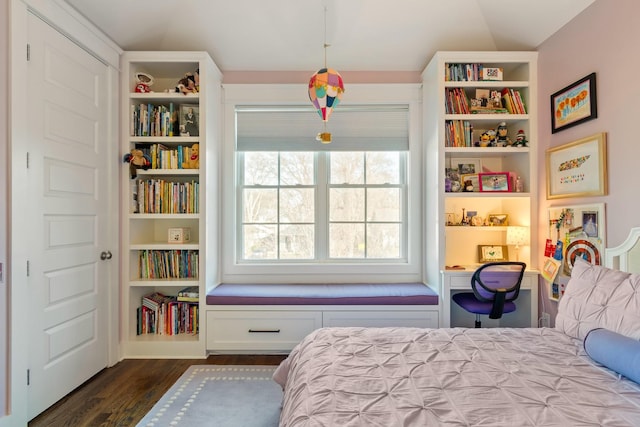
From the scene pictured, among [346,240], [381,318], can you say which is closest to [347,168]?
[346,240]

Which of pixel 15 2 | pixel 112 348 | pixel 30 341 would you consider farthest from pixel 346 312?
pixel 15 2

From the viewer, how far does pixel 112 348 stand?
8.89ft

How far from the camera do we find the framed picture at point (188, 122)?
2938 millimetres

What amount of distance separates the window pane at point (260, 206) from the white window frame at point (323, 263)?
Answer: 143 millimetres

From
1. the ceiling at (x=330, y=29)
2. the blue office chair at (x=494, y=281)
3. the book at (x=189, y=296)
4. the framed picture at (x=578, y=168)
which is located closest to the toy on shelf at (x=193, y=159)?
the ceiling at (x=330, y=29)

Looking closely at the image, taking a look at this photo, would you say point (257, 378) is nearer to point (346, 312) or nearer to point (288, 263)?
point (346, 312)

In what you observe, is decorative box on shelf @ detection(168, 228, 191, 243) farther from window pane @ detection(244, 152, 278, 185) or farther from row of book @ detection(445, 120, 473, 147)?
row of book @ detection(445, 120, 473, 147)

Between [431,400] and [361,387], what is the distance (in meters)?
0.24

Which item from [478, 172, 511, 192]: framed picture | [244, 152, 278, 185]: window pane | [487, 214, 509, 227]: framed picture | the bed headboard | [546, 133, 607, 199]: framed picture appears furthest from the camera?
[244, 152, 278, 185]: window pane

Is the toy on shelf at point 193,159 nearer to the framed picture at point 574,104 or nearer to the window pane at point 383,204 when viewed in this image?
the window pane at point 383,204

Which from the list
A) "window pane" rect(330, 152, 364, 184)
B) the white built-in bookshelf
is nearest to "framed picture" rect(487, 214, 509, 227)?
the white built-in bookshelf

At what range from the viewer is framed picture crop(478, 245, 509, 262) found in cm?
311

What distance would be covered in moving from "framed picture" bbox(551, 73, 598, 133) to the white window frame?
109cm

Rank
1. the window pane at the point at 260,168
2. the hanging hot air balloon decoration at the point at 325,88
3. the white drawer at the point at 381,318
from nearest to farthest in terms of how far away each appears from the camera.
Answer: the hanging hot air balloon decoration at the point at 325,88 < the white drawer at the point at 381,318 < the window pane at the point at 260,168
